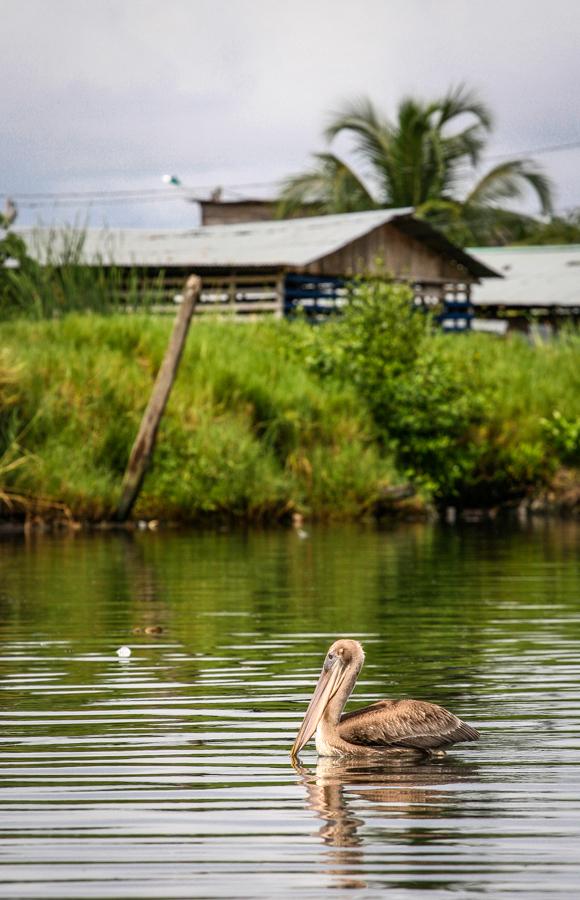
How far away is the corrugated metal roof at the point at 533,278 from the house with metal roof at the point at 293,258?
9.63 ft

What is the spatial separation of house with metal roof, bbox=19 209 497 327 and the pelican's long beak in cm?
3227

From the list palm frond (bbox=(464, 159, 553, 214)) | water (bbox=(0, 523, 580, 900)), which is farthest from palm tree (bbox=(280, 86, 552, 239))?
water (bbox=(0, 523, 580, 900))

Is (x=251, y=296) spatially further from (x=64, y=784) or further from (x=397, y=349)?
(x=64, y=784)

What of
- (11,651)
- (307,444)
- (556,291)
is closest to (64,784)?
(11,651)

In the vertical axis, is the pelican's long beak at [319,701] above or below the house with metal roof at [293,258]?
below

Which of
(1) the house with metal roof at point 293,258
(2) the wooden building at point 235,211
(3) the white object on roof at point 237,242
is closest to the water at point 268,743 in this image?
(1) the house with metal roof at point 293,258

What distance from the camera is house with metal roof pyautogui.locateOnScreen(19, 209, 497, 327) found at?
43.5m

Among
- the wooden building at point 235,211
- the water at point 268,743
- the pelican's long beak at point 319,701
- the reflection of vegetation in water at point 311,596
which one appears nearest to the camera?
the water at point 268,743

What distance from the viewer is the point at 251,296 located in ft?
156

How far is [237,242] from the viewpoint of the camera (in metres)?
46.9

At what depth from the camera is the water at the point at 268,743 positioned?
234 inches

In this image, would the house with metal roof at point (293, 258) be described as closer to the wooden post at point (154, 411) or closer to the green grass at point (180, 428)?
the green grass at point (180, 428)

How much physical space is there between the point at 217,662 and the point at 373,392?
69.1 ft

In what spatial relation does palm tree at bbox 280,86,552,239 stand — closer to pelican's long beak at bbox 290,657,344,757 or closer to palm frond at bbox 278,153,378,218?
palm frond at bbox 278,153,378,218
